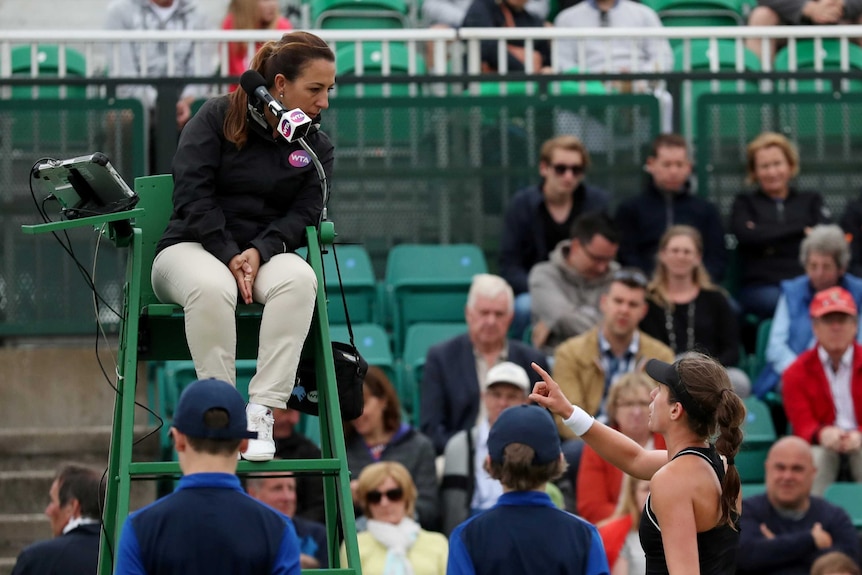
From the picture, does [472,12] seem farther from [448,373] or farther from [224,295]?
[224,295]

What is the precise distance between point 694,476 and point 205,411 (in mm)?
1464

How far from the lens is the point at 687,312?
10.1 metres

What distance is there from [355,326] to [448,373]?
1.04m

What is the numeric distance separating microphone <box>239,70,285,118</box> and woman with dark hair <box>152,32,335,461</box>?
73 millimetres

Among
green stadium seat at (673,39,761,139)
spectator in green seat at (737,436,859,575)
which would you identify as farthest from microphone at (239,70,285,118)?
green stadium seat at (673,39,761,139)

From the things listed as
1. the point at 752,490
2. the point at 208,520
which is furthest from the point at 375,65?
the point at 208,520

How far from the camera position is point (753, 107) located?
11.4 m

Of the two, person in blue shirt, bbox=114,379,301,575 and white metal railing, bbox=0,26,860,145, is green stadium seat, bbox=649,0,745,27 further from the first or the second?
person in blue shirt, bbox=114,379,301,575

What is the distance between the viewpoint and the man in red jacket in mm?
9680

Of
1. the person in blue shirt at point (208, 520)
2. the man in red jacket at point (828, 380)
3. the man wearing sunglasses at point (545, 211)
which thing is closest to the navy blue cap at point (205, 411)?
the person in blue shirt at point (208, 520)

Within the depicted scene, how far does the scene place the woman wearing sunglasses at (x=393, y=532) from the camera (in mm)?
8117

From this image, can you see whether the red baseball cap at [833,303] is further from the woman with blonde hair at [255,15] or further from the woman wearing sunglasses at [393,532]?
the woman with blonde hair at [255,15]

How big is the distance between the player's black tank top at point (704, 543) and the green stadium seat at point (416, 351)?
4911mm

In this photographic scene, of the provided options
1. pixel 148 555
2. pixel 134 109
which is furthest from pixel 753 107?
pixel 148 555
